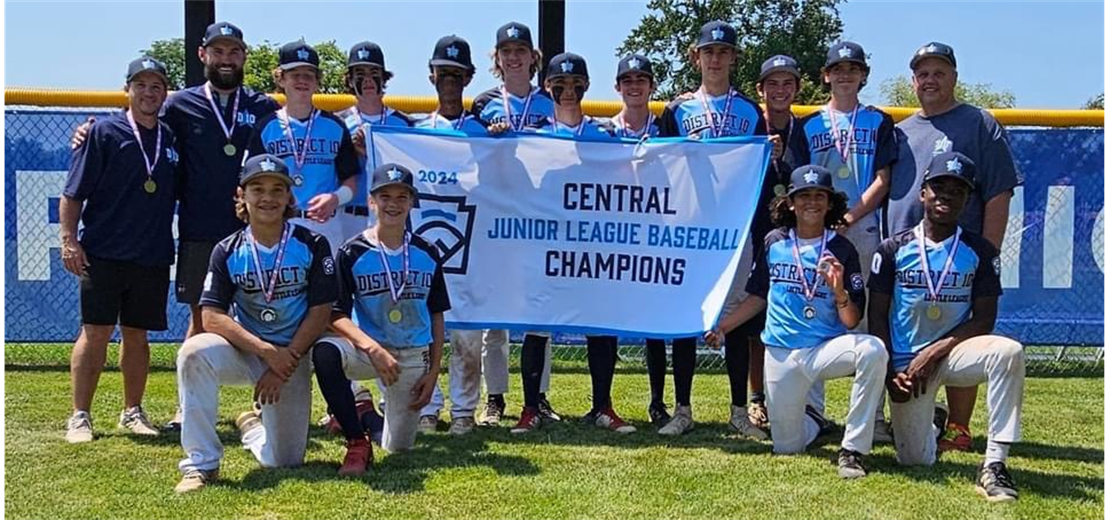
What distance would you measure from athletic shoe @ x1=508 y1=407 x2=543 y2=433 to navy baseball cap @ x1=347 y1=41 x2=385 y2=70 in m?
2.14

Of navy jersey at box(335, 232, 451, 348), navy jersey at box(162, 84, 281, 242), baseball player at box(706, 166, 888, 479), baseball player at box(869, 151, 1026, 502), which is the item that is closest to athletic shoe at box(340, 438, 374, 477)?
navy jersey at box(335, 232, 451, 348)

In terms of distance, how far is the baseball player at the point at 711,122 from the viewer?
19.1 ft

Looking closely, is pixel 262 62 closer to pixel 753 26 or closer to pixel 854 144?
pixel 753 26

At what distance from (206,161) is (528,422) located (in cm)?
233

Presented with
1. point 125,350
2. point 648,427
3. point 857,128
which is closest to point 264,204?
point 125,350

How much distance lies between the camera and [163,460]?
17.0ft

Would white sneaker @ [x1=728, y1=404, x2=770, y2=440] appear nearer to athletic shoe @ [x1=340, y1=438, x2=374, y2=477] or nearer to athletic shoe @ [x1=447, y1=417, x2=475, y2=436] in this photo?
athletic shoe @ [x1=447, y1=417, x2=475, y2=436]

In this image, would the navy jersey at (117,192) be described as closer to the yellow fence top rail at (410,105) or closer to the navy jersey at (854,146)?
the yellow fence top rail at (410,105)

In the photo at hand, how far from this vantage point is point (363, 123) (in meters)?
6.03

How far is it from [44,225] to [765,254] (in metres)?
5.99

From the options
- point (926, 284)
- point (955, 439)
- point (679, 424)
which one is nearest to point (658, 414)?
point (679, 424)

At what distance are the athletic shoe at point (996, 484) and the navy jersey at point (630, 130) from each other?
260 cm

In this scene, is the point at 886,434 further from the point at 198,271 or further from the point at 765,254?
the point at 198,271

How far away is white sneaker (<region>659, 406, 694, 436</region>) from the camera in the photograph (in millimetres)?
5852
